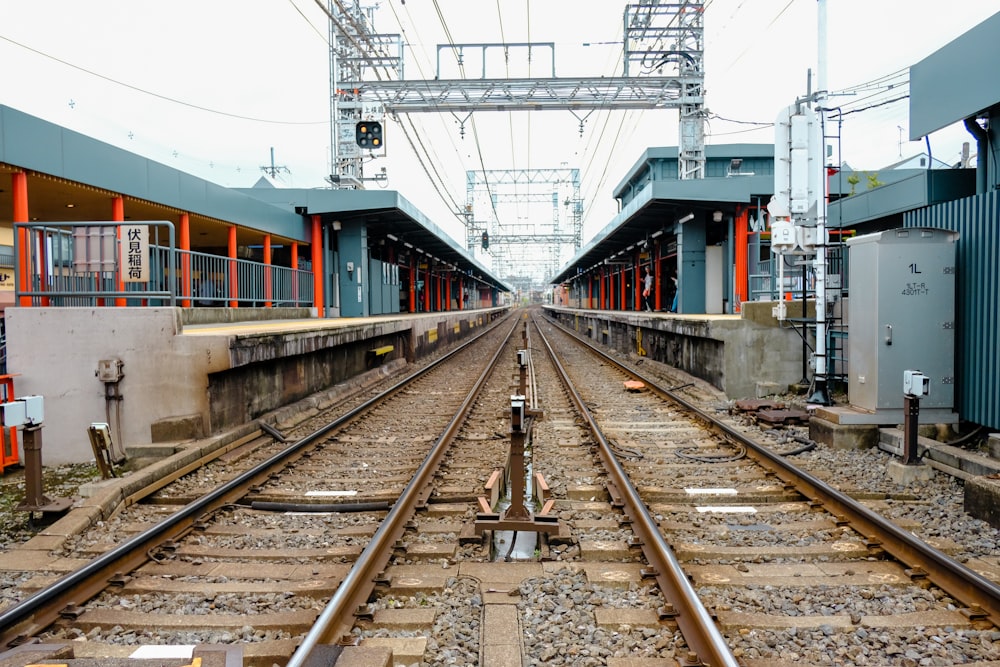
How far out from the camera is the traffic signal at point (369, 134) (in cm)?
1591

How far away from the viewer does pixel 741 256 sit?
1859 centimetres

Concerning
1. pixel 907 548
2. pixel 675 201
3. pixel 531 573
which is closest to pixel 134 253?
pixel 531 573

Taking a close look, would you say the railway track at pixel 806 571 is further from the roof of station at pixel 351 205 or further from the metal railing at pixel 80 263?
the roof of station at pixel 351 205

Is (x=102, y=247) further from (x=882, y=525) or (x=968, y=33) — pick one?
(x=968, y=33)

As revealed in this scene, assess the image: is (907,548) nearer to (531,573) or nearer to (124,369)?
(531,573)

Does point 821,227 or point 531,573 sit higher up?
point 821,227

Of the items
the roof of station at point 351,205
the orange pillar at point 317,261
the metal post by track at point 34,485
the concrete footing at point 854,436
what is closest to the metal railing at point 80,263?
the metal post by track at point 34,485

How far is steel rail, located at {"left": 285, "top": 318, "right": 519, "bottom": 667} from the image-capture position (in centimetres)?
291

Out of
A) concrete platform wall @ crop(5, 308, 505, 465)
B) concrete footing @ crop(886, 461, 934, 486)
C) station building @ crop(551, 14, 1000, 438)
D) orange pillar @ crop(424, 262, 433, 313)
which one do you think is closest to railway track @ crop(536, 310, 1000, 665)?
concrete footing @ crop(886, 461, 934, 486)

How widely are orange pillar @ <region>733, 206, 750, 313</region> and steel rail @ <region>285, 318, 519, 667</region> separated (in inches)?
583

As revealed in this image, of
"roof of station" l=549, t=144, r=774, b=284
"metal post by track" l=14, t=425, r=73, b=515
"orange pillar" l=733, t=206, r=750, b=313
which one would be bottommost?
"metal post by track" l=14, t=425, r=73, b=515

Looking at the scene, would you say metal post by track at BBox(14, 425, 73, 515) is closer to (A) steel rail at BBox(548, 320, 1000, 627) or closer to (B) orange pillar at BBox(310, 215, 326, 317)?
(A) steel rail at BBox(548, 320, 1000, 627)

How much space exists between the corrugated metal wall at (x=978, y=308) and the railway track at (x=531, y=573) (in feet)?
7.30

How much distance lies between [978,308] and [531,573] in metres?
5.98
